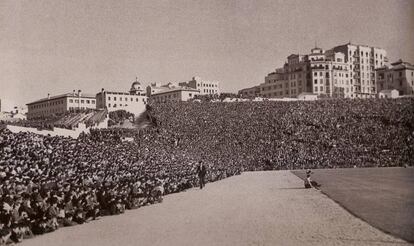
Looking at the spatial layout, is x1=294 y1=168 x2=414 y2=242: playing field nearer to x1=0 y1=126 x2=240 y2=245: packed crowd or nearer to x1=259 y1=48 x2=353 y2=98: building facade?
x1=0 y1=126 x2=240 y2=245: packed crowd

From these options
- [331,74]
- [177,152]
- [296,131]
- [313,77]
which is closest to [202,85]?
[313,77]

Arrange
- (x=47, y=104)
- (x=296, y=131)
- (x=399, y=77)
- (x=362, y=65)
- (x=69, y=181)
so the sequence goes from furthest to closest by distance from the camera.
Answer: (x=362, y=65), (x=47, y=104), (x=399, y=77), (x=296, y=131), (x=69, y=181)

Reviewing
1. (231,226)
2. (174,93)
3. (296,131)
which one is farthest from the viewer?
(174,93)

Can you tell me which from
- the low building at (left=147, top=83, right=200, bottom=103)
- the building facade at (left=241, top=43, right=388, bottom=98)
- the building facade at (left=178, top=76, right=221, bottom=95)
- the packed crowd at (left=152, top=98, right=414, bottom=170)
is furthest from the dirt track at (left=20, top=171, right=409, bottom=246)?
the building facade at (left=178, top=76, right=221, bottom=95)

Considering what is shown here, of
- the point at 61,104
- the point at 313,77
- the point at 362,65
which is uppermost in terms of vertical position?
the point at 362,65

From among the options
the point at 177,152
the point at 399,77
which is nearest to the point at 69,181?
the point at 177,152

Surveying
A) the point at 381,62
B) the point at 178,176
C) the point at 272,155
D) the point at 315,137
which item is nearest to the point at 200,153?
the point at 272,155

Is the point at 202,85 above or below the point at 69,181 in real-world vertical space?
above

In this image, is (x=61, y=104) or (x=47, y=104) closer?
(x=61, y=104)

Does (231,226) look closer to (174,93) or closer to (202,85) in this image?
(174,93)
